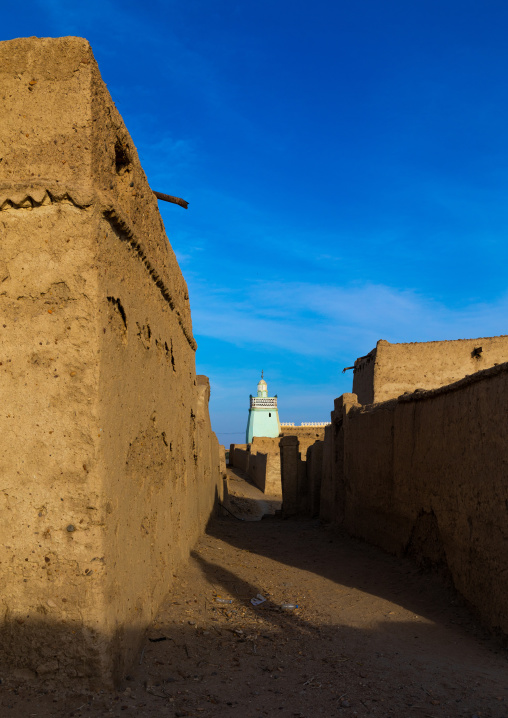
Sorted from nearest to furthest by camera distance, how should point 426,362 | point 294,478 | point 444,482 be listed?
point 444,482 → point 426,362 → point 294,478

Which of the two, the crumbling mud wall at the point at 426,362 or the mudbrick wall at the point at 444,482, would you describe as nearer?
the mudbrick wall at the point at 444,482

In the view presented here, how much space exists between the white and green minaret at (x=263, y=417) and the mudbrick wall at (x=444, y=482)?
37.9 m

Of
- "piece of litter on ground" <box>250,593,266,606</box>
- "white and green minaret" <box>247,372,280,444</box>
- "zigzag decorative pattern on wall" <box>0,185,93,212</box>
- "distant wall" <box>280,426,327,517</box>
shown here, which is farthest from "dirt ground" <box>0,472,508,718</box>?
"white and green minaret" <box>247,372,280,444</box>

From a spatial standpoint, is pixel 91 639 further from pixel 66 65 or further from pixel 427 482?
pixel 427 482

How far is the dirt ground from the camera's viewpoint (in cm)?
254

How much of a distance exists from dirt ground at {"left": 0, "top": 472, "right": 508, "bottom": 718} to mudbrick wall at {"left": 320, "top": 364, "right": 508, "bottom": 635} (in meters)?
0.32

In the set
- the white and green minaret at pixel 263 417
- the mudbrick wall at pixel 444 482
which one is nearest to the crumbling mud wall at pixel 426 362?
the mudbrick wall at pixel 444 482

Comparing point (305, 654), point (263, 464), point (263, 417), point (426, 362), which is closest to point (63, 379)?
point (305, 654)

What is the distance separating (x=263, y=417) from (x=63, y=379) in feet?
145

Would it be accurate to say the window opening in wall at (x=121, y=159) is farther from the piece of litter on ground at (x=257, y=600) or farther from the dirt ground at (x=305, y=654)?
the piece of litter on ground at (x=257, y=600)

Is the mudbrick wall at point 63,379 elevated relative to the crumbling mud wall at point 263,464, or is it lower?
elevated

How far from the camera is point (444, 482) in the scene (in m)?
4.73

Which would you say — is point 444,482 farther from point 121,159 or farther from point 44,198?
point 44,198

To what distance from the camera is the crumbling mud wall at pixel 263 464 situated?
19.5 meters
